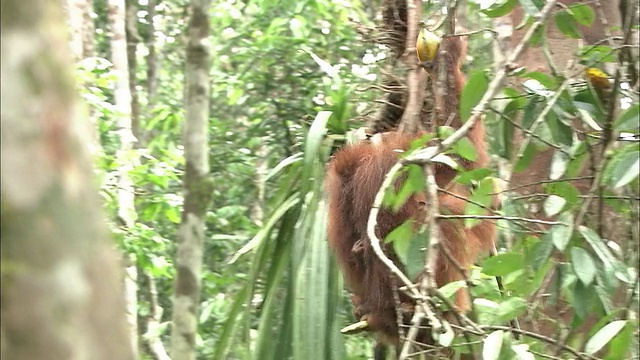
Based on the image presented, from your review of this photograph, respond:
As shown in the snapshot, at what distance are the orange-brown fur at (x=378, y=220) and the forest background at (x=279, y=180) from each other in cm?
11

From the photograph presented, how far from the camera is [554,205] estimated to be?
51.0 inches

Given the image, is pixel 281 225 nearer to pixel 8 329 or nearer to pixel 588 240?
pixel 588 240

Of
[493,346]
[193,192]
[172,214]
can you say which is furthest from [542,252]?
[172,214]

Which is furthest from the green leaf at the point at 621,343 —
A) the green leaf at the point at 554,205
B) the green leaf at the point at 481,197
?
the green leaf at the point at 481,197

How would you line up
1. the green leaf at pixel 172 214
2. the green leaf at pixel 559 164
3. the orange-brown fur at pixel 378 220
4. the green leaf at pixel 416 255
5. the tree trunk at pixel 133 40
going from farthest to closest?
the tree trunk at pixel 133 40, the green leaf at pixel 172 214, the orange-brown fur at pixel 378 220, the green leaf at pixel 559 164, the green leaf at pixel 416 255

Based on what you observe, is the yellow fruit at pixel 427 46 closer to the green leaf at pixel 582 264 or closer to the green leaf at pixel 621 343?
the green leaf at pixel 582 264

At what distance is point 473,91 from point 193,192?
3.61 feet

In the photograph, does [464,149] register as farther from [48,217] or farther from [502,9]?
[48,217]

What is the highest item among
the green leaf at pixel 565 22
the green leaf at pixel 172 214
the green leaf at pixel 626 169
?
the green leaf at pixel 565 22

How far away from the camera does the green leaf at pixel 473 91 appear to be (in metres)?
1.38

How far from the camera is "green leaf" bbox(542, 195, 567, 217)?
1281 mm

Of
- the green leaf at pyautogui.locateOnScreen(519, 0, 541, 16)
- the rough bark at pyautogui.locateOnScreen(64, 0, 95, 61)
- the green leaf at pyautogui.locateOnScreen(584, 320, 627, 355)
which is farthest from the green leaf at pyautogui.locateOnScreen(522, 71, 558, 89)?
the rough bark at pyautogui.locateOnScreen(64, 0, 95, 61)

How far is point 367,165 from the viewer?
88.4 inches

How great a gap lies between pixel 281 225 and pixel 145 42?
435 cm
